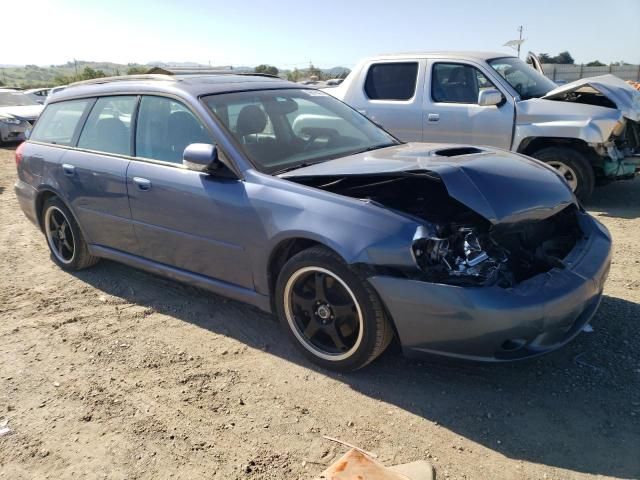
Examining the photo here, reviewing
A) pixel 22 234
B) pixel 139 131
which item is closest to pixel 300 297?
pixel 139 131

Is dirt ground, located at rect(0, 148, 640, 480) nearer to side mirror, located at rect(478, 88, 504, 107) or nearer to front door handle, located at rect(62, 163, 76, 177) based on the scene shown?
front door handle, located at rect(62, 163, 76, 177)

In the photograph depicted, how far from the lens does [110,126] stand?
4.58m

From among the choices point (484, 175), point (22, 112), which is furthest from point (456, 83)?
point (22, 112)

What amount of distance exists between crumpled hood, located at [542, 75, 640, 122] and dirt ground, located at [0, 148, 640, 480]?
10.4 ft

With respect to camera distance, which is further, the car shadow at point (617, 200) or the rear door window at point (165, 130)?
the car shadow at point (617, 200)

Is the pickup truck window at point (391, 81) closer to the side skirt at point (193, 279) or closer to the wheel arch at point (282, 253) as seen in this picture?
the side skirt at point (193, 279)

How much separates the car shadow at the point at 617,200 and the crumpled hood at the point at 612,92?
1054 millimetres

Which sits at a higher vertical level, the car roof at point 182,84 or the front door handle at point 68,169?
the car roof at point 182,84

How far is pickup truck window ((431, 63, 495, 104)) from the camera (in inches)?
281

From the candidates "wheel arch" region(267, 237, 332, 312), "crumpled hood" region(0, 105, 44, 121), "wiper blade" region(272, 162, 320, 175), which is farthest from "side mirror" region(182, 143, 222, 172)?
"crumpled hood" region(0, 105, 44, 121)

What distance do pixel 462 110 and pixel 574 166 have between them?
60.2 inches

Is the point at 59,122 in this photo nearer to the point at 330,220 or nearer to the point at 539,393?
the point at 330,220

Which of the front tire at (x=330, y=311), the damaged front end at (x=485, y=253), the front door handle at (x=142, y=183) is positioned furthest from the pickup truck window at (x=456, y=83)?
the front tire at (x=330, y=311)

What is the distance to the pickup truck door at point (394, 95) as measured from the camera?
7504 mm
